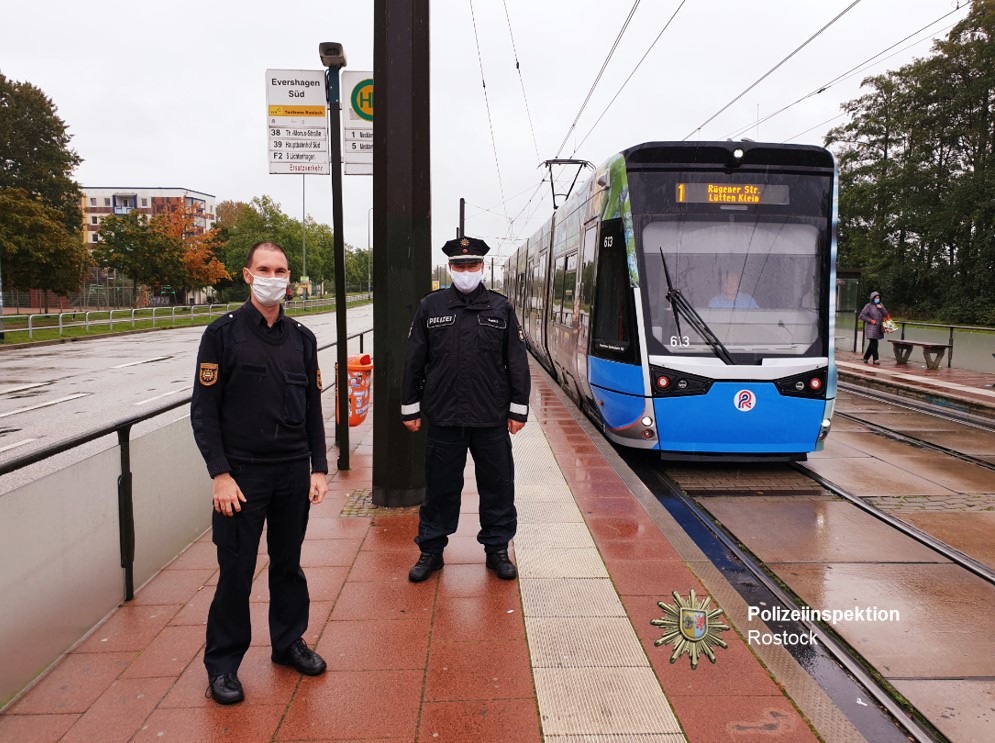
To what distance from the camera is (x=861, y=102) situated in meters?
50.2

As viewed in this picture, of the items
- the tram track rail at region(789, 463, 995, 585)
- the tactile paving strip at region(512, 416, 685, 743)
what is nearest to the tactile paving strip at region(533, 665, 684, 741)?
the tactile paving strip at region(512, 416, 685, 743)

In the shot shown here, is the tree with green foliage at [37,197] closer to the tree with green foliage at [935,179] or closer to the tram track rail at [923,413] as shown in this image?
the tram track rail at [923,413]

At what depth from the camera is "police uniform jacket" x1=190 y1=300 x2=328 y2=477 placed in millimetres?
3002

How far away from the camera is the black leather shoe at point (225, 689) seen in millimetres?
3041

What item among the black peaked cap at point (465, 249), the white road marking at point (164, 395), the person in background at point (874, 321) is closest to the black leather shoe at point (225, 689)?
the black peaked cap at point (465, 249)

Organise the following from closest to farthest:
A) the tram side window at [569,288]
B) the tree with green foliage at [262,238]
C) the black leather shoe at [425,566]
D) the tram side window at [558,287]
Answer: the black leather shoe at [425,566]
the tram side window at [569,288]
the tram side window at [558,287]
the tree with green foliage at [262,238]

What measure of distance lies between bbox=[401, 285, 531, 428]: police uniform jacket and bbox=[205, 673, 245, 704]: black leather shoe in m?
1.73

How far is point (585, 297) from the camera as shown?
8891 mm

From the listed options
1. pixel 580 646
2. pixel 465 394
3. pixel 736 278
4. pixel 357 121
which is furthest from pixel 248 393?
pixel 736 278

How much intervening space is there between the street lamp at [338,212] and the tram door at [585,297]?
2799 mm

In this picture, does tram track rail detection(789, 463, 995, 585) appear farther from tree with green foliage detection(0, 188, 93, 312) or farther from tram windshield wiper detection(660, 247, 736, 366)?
tree with green foliage detection(0, 188, 93, 312)

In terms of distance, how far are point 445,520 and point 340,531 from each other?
118 centimetres

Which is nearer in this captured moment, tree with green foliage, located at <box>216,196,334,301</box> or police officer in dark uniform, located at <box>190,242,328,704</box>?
police officer in dark uniform, located at <box>190,242,328,704</box>

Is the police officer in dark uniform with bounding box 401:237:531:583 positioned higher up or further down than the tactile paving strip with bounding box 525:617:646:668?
higher up
